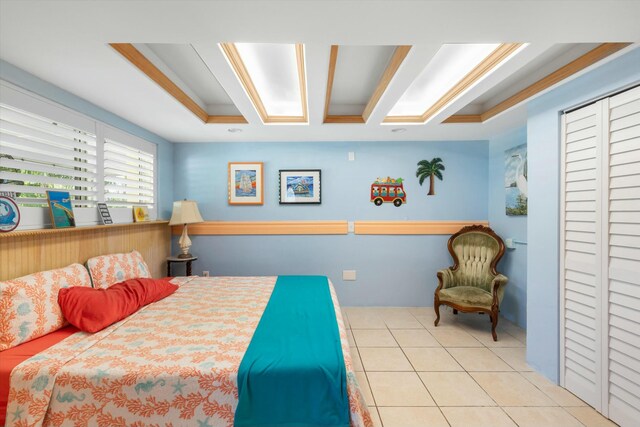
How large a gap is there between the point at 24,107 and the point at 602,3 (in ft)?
11.1

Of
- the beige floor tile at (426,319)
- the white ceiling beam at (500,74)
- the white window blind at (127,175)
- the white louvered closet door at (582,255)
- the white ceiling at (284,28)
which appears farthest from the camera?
the beige floor tile at (426,319)

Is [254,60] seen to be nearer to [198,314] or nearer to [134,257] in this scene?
[198,314]

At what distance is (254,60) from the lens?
78.9 inches

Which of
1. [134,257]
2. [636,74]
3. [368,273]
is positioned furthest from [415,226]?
[134,257]

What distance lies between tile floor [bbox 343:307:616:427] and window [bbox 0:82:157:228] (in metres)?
2.77

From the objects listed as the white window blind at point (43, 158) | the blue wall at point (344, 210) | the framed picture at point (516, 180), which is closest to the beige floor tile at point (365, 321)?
the blue wall at point (344, 210)

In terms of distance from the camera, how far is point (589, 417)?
178 centimetres

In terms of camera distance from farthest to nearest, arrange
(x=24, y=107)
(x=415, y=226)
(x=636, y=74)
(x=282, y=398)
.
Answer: (x=415, y=226) < (x=24, y=107) < (x=636, y=74) < (x=282, y=398)

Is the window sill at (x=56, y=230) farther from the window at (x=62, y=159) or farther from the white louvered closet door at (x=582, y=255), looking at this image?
the white louvered closet door at (x=582, y=255)

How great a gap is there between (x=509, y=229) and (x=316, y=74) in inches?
118

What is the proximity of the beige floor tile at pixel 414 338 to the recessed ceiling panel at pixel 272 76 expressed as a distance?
257 cm

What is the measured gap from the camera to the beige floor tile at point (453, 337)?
8.86 ft

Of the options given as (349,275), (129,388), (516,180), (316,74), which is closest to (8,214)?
(129,388)

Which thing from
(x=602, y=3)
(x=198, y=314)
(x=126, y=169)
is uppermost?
(x=602, y=3)
